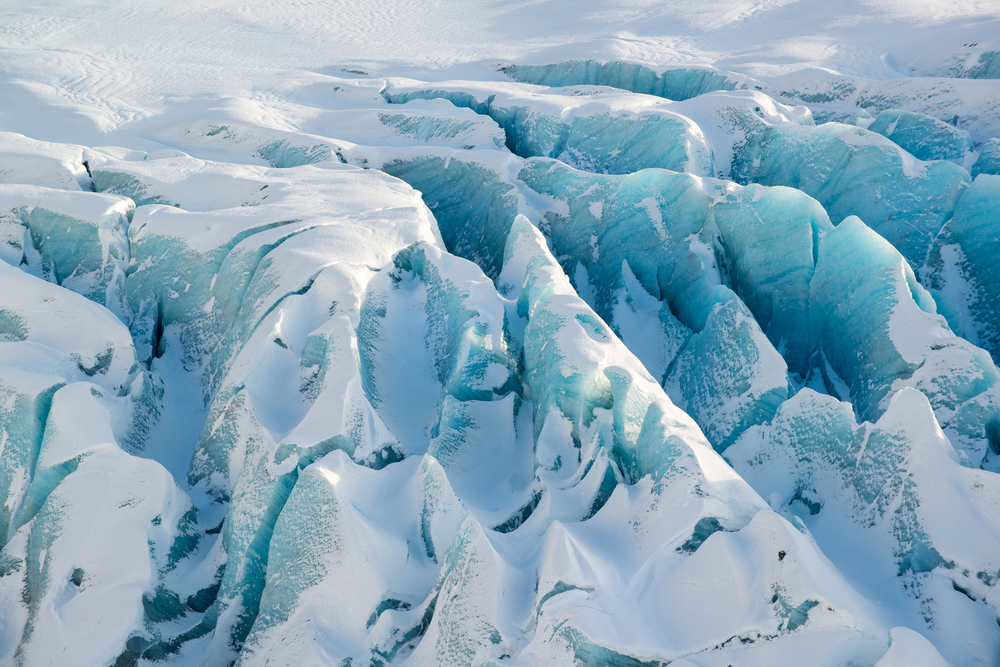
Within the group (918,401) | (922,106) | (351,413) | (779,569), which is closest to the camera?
(779,569)

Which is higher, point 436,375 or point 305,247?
point 305,247

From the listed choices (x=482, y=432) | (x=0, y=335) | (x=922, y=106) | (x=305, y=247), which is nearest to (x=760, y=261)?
(x=482, y=432)

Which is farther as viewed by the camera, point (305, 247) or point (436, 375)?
point (305, 247)

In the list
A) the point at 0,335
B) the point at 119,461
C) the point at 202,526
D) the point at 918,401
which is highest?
the point at 918,401

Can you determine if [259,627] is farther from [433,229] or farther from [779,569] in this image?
[433,229]

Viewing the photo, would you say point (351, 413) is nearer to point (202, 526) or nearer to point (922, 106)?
point (202, 526)

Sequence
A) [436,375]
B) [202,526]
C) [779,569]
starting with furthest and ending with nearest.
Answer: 1. [436,375]
2. [202,526]
3. [779,569]
